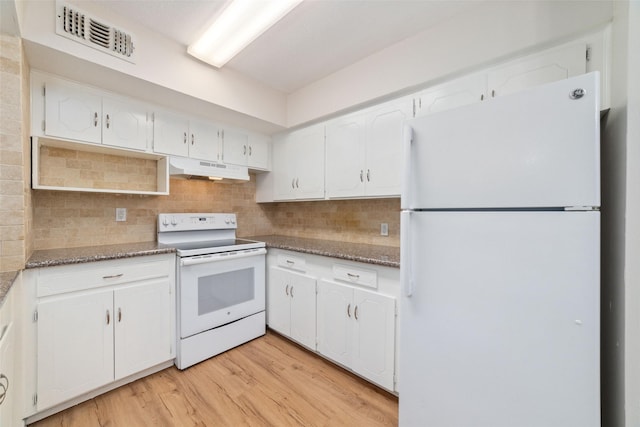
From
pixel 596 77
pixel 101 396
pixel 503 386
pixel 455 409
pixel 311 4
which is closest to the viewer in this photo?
pixel 596 77

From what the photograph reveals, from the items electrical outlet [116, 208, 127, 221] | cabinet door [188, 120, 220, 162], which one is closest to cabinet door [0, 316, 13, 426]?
electrical outlet [116, 208, 127, 221]

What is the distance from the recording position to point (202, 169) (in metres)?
2.41

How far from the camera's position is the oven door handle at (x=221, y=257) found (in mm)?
2006

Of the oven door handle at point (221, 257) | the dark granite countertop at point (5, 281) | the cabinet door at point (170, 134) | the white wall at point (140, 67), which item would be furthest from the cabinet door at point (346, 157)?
the dark granite countertop at point (5, 281)

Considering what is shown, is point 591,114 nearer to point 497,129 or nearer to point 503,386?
point 497,129

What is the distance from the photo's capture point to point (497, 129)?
1.06 metres

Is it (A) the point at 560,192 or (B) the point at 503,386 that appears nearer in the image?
(A) the point at 560,192

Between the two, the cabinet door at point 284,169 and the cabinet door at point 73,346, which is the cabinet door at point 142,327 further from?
the cabinet door at point 284,169

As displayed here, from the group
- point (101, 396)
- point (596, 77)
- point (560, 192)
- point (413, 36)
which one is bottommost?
point (101, 396)

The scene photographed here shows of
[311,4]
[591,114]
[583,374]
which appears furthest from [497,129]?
[311,4]

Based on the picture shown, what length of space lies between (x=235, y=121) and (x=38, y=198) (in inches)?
62.6

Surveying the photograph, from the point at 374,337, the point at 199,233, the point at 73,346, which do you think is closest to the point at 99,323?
the point at 73,346

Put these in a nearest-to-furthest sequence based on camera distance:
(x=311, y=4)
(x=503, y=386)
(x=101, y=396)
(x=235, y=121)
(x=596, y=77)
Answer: (x=596, y=77), (x=503, y=386), (x=311, y=4), (x=101, y=396), (x=235, y=121)

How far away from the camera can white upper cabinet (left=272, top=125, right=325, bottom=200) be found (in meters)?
2.57
